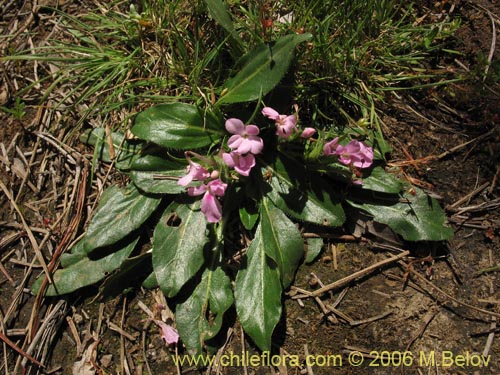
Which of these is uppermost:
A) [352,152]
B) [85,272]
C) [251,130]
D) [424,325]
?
[251,130]

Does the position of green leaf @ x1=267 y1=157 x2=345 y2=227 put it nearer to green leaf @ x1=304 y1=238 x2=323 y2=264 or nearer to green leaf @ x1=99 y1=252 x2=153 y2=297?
green leaf @ x1=304 y1=238 x2=323 y2=264

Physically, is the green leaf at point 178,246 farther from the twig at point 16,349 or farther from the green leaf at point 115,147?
the twig at point 16,349

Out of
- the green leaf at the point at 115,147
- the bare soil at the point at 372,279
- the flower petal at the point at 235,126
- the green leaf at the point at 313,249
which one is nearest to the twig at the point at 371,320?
the bare soil at the point at 372,279

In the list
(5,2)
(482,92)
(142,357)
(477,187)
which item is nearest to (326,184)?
(477,187)

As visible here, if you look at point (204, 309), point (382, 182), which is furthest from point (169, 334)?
point (382, 182)

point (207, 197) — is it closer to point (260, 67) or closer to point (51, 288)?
point (260, 67)

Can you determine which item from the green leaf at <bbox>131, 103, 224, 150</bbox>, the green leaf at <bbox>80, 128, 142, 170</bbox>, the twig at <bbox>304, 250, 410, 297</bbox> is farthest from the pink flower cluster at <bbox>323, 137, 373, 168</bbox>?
the green leaf at <bbox>80, 128, 142, 170</bbox>

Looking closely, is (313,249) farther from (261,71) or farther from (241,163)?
(261,71)
